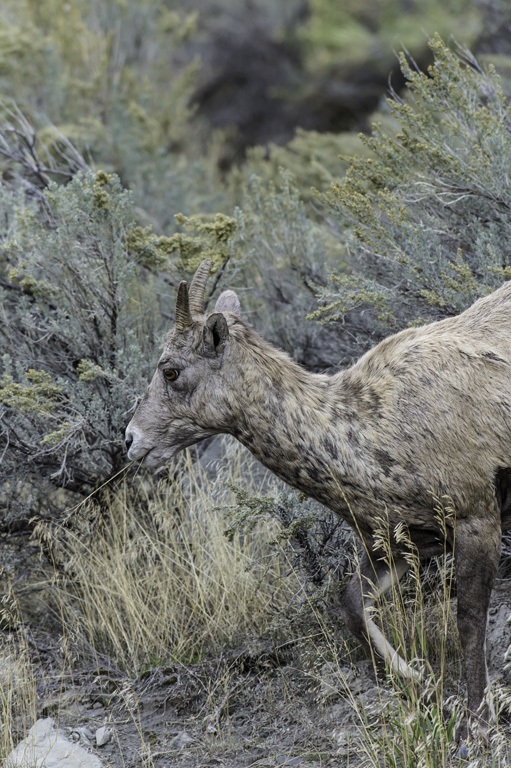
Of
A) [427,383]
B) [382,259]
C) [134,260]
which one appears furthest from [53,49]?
[427,383]

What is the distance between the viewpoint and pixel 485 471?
3.89 m

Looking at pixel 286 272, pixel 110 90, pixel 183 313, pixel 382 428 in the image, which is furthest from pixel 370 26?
pixel 382 428

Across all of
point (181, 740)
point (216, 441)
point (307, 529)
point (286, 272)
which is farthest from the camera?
point (286, 272)

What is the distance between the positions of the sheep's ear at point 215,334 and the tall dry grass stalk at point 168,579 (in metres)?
1.32

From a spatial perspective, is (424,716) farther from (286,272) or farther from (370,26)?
(370,26)

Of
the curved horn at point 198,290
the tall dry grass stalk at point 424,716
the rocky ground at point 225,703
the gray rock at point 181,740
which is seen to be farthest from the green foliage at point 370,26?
the gray rock at point 181,740

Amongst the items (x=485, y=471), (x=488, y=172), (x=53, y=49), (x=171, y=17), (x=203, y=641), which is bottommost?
(x=203, y=641)

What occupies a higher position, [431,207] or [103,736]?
[431,207]

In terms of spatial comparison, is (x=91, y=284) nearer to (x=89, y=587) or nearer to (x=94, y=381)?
(x=94, y=381)

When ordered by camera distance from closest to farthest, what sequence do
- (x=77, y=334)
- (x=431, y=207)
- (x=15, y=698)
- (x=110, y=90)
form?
(x=15, y=698), (x=77, y=334), (x=431, y=207), (x=110, y=90)

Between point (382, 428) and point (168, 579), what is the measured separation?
2036mm

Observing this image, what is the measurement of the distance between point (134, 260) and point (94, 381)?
98 cm

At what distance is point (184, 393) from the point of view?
444cm

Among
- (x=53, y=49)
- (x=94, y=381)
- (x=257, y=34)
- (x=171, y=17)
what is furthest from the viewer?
(x=257, y=34)
